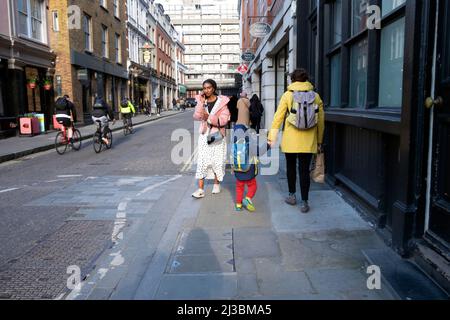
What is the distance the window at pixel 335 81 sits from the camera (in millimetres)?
6747

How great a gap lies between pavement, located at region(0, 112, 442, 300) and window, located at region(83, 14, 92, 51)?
18097 mm

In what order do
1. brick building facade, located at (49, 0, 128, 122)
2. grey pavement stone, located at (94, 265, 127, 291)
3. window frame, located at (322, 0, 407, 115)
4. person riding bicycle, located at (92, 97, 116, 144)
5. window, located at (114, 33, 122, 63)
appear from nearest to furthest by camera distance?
grey pavement stone, located at (94, 265, 127, 291) → window frame, located at (322, 0, 407, 115) → person riding bicycle, located at (92, 97, 116, 144) → brick building facade, located at (49, 0, 128, 122) → window, located at (114, 33, 122, 63)

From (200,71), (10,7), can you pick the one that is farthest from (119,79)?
(200,71)

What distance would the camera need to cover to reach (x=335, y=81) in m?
7.02

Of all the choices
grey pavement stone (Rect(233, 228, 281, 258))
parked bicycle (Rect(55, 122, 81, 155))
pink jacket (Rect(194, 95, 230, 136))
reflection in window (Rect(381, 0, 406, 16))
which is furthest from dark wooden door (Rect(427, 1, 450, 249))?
parked bicycle (Rect(55, 122, 81, 155))

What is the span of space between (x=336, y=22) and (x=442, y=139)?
4.06 metres

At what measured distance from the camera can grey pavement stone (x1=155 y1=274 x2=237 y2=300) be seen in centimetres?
309

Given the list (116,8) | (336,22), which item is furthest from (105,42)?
(336,22)

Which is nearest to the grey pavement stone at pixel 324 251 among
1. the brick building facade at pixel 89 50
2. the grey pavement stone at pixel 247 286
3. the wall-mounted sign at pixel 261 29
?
the grey pavement stone at pixel 247 286

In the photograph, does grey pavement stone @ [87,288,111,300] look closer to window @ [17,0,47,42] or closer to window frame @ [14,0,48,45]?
window frame @ [14,0,48,45]

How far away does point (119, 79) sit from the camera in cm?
3066

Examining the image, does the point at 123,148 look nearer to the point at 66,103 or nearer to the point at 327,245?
the point at 66,103

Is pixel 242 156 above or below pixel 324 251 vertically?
Result: above

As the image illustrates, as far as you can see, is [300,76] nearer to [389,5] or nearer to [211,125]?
[389,5]
